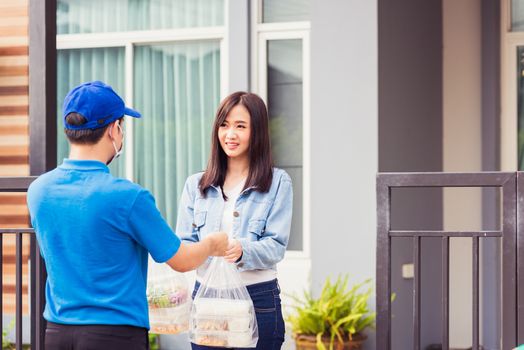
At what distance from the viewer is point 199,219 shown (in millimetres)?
3482

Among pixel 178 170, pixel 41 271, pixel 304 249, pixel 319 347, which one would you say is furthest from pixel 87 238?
pixel 178 170

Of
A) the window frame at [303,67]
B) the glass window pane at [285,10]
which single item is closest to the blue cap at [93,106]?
the window frame at [303,67]

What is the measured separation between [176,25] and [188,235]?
3974 mm

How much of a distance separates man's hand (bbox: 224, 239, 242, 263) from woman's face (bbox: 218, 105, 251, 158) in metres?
0.40

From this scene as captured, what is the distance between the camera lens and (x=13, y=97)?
23.7 feet

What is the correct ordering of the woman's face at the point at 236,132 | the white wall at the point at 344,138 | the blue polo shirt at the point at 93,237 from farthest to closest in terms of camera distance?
the white wall at the point at 344,138, the woman's face at the point at 236,132, the blue polo shirt at the point at 93,237

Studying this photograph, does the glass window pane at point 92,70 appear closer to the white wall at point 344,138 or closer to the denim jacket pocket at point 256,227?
the white wall at point 344,138

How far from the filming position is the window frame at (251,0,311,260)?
6.73 meters

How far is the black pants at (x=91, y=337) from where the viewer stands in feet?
8.87

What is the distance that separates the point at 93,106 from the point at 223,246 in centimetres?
72

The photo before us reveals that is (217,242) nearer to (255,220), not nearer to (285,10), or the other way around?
(255,220)

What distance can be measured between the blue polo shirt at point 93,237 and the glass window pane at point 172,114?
4.44m

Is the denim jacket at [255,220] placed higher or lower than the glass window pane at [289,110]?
lower

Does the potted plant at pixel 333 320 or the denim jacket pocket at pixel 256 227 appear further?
the potted plant at pixel 333 320
